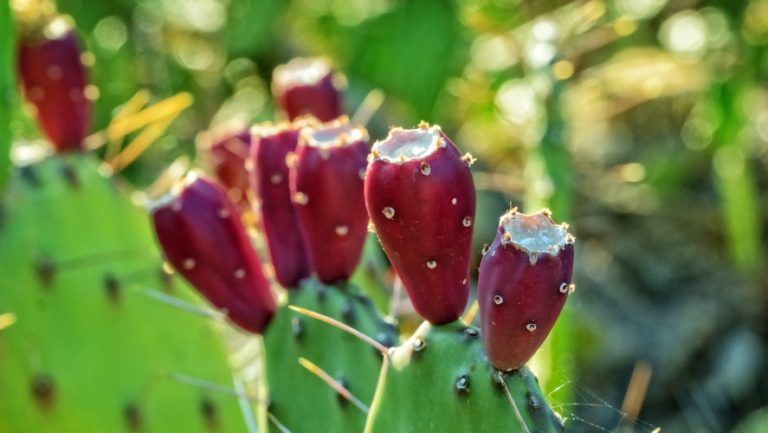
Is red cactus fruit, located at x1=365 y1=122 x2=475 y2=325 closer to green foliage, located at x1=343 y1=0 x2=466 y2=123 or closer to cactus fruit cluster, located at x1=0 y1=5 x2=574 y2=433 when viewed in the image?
cactus fruit cluster, located at x1=0 y1=5 x2=574 y2=433

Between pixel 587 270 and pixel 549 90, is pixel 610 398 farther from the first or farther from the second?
pixel 549 90

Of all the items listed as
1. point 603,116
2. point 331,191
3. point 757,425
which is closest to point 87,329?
point 331,191

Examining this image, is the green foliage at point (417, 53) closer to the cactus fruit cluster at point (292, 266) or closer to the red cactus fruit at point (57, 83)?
the red cactus fruit at point (57, 83)

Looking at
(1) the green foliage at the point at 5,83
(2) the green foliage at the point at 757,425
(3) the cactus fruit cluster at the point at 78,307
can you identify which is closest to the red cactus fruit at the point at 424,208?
(3) the cactus fruit cluster at the point at 78,307

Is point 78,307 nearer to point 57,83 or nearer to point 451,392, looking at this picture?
point 57,83

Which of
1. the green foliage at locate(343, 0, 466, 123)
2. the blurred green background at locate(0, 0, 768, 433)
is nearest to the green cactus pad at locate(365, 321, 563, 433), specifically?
the blurred green background at locate(0, 0, 768, 433)

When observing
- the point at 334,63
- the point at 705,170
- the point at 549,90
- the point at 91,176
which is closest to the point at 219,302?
the point at 91,176
